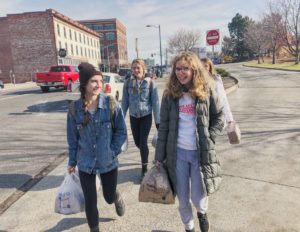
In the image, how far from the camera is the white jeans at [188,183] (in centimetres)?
289

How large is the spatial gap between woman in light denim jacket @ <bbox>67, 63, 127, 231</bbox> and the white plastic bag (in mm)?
100

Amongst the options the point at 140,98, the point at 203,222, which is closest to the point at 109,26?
the point at 140,98

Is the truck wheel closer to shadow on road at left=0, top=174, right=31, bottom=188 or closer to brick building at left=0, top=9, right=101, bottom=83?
shadow on road at left=0, top=174, right=31, bottom=188

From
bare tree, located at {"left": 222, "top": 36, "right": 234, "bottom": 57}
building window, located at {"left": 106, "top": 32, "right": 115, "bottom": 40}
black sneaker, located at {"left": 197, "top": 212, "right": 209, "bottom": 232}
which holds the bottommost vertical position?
black sneaker, located at {"left": 197, "top": 212, "right": 209, "bottom": 232}

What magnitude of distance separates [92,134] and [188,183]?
Answer: 102 centimetres

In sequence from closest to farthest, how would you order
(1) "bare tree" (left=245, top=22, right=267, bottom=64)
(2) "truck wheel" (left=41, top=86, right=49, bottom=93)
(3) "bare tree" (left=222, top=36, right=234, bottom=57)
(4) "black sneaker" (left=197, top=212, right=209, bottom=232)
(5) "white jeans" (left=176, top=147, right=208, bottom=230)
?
(5) "white jeans" (left=176, top=147, right=208, bottom=230), (4) "black sneaker" (left=197, top=212, right=209, bottom=232), (2) "truck wheel" (left=41, top=86, right=49, bottom=93), (1) "bare tree" (left=245, top=22, right=267, bottom=64), (3) "bare tree" (left=222, top=36, right=234, bottom=57)

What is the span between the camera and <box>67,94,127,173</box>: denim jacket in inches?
111

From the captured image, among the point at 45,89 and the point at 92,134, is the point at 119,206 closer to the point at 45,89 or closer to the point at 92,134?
the point at 92,134

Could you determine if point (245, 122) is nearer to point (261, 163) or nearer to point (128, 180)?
point (261, 163)

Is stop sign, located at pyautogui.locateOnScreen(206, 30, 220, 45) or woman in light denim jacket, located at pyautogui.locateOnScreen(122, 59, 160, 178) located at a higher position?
stop sign, located at pyautogui.locateOnScreen(206, 30, 220, 45)


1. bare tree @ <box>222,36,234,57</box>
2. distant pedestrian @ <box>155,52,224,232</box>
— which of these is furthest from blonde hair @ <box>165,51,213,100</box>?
bare tree @ <box>222,36,234,57</box>

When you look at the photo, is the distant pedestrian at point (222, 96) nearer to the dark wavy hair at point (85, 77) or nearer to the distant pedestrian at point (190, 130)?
the distant pedestrian at point (190, 130)

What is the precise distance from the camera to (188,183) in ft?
9.83

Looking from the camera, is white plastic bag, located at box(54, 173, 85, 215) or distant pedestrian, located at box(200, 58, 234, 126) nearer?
white plastic bag, located at box(54, 173, 85, 215)
